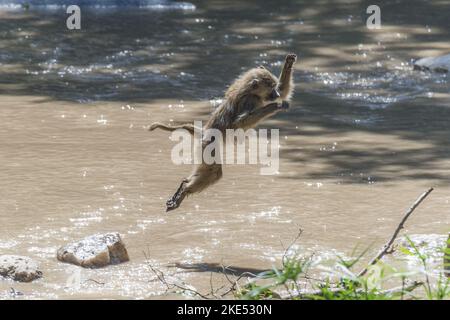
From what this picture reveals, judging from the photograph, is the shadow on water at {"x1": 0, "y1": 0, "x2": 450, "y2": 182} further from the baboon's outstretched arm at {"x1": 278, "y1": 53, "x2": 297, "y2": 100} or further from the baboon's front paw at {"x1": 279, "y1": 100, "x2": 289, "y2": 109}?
the baboon's front paw at {"x1": 279, "y1": 100, "x2": 289, "y2": 109}

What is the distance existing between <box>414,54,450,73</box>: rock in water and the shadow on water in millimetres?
176

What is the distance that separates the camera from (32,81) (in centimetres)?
1310

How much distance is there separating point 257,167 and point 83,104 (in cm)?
302

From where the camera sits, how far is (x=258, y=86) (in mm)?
7805

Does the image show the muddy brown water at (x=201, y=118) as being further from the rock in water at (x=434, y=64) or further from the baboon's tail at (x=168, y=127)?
the baboon's tail at (x=168, y=127)

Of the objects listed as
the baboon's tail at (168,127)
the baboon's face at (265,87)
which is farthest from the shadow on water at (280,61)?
the baboon's tail at (168,127)

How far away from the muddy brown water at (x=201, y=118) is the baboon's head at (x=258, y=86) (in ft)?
3.24

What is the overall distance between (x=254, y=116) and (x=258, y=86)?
265mm

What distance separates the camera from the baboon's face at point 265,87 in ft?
25.6

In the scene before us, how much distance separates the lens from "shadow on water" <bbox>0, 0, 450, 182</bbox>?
11140mm

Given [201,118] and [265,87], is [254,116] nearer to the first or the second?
[265,87]
